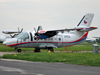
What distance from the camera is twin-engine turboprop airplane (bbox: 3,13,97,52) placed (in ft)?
104

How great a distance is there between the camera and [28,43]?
31984 mm

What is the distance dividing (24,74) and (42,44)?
75.4 feet

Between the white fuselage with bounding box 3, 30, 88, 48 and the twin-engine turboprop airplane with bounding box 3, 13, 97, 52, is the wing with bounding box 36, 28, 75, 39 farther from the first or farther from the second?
the white fuselage with bounding box 3, 30, 88, 48

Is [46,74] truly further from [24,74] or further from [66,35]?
[66,35]

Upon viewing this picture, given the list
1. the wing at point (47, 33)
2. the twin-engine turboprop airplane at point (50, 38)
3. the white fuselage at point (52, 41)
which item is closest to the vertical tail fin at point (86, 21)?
the twin-engine turboprop airplane at point (50, 38)

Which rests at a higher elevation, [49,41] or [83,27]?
[83,27]

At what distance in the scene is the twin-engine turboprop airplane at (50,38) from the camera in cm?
3169

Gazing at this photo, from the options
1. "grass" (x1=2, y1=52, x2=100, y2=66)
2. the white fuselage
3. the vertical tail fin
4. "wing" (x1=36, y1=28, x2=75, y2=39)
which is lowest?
"grass" (x1=2, y1=52, x2=100, y2=66)

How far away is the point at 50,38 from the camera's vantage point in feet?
112

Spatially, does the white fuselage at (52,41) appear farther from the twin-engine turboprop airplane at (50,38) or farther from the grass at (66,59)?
the grass at (66,59)

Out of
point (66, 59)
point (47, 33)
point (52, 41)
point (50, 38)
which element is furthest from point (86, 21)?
point (66, 59)

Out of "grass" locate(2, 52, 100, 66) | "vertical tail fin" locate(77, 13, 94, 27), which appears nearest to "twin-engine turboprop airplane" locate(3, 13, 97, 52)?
"vertical tail fin" locate(77, 13, 94, 27)

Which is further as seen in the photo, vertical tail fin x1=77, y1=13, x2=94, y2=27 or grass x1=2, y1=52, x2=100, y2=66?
vertical tail fin x1=77, y1=13, x2=94, y2=27

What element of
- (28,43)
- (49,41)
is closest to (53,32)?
(49,41)
